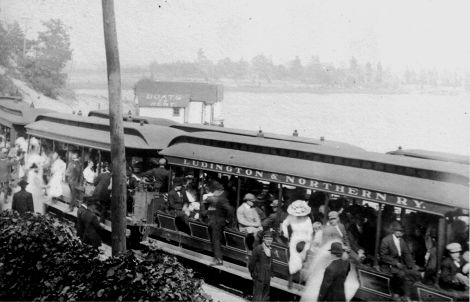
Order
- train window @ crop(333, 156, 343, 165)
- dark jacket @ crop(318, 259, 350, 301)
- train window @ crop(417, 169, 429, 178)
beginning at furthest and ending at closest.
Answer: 1. train window @ crop(333, 156, 343, 165)
2. train window @ crop(417, 169, 429, 178)
3. dark jacket @ crop(318, 259, 350, 301)

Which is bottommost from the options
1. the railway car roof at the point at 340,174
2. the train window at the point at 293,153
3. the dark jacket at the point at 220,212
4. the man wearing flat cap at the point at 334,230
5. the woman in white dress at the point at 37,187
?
the woman in white dress at the point at 37,187

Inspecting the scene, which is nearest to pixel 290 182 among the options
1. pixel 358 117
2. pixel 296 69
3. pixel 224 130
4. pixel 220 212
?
pixel 220 212

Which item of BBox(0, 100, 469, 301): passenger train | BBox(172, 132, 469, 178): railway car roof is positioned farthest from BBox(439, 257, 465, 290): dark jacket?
BBox(172, 132, 469, 178): railway car roof

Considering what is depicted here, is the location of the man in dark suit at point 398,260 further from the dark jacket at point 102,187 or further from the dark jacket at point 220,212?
Result: the dark jacket at point 102,187

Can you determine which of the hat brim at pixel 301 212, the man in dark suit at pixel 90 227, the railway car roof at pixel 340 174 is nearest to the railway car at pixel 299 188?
the railway car roof at pixel 340 174

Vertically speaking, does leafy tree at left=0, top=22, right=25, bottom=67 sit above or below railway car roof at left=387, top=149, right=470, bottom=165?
above

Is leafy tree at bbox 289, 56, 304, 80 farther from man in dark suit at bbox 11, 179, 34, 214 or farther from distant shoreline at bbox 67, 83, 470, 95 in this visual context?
man in dark suit at bbox 11, 179, 34, 214

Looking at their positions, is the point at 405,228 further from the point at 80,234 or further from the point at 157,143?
the point at 157,143
